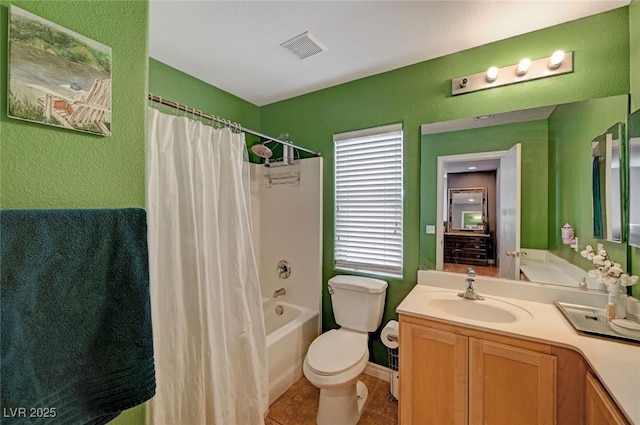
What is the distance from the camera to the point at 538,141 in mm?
1631

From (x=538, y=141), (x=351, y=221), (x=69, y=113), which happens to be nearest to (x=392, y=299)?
(x=351, y=221)

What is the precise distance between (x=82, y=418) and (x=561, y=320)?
195cm

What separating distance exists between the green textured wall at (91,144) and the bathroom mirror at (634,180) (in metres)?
2.19

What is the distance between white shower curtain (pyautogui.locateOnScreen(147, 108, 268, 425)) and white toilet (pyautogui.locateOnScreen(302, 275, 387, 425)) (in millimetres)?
375

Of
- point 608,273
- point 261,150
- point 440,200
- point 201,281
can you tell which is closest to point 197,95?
point 261,150

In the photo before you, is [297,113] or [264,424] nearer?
[264,424]

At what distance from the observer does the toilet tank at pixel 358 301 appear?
Answer: 2.00 meters

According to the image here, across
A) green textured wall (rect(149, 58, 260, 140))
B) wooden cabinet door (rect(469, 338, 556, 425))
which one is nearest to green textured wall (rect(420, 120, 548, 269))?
wooden cabinet door (rect(469, 338, 556, 425))

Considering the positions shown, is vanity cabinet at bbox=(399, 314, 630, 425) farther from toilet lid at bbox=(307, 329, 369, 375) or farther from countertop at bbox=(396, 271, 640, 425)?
toilet lid at bbox=(307, 329, 369, 375)

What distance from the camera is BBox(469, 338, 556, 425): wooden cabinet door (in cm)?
113

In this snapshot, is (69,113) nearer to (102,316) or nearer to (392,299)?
(102,316)

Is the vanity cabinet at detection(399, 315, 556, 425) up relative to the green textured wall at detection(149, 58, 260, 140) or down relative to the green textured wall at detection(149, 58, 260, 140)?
down

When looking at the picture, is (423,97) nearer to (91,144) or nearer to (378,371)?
(91,144)

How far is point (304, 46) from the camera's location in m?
1.76
